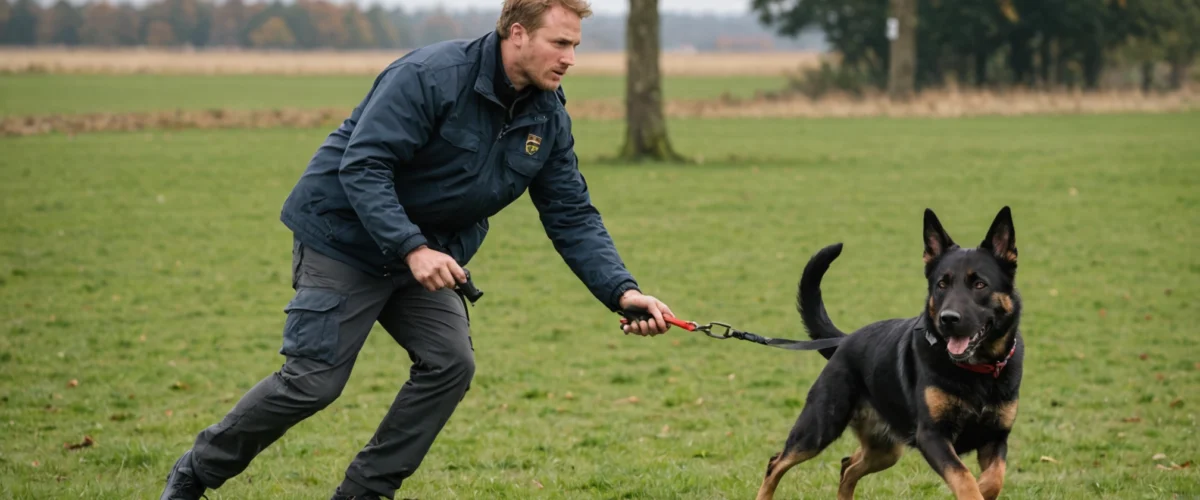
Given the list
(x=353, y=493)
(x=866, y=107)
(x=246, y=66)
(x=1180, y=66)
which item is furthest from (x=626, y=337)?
(x=246, y=66)

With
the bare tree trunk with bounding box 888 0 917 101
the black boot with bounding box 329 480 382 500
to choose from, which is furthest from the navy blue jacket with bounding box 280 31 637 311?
the bare tree trunk with bounding box 888 0 917 101

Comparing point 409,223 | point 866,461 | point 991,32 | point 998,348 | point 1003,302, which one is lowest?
point 991,32

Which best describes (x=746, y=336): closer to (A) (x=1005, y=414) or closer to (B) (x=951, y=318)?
(B) (x=951, y=318)

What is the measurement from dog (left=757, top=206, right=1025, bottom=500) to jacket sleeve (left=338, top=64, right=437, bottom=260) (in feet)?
6.61

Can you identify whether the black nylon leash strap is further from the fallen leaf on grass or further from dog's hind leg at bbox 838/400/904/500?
the fallen leaf on grass

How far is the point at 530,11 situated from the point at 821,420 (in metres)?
2.17

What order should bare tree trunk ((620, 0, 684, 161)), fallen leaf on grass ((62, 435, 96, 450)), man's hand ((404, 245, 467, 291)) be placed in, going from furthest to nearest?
bare tree trunk ((620, 0, 684, 161)), fallen leaf on grass ((62, 435, 96, 450)), man's hand ((404, 245, 467, 291))

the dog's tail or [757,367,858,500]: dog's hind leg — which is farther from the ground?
the dog's tail

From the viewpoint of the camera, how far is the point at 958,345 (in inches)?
185

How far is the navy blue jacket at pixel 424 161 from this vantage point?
174 inches

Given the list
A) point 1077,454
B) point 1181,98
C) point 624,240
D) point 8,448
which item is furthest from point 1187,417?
point 1181,98

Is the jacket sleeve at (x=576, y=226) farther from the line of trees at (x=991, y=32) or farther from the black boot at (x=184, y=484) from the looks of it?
the line of trees at (x=991, y=32)

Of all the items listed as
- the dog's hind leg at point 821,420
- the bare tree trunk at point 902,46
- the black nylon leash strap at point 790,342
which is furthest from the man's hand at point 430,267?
the bare tree trunk at point 902,46

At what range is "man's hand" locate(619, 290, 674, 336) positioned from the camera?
4.96 metres
